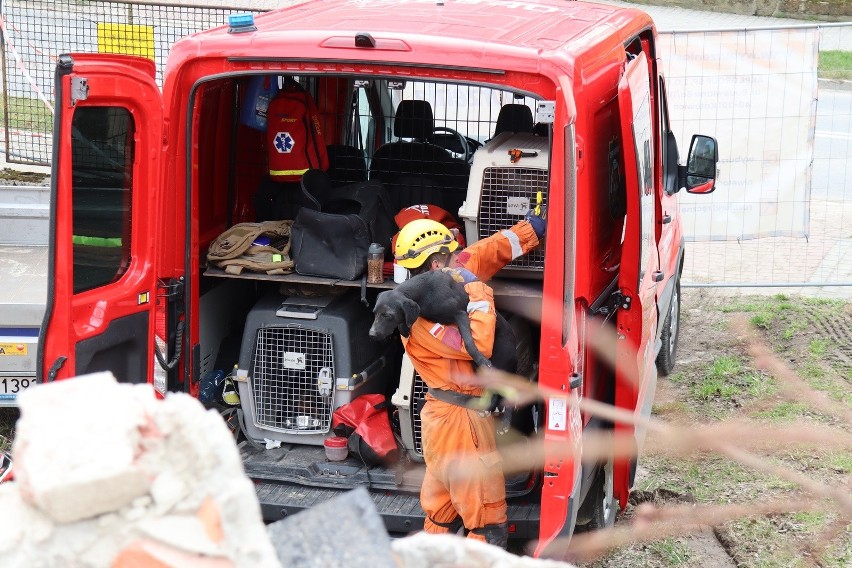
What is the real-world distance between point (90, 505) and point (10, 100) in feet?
32.1

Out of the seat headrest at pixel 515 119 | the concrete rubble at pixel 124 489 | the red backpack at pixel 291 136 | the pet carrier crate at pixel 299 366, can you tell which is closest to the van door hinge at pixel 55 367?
the pet carrier crate at pixel 299 366

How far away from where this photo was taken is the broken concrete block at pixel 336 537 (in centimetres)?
190

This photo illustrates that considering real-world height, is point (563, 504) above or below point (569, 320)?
below

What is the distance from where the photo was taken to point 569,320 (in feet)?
13.0

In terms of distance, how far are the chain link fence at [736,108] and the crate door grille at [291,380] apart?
160 inches

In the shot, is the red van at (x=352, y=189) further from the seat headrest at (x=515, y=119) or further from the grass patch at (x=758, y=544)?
the grass patch at (x=758, y=544)

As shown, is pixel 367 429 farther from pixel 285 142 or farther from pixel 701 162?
pixel 701 162

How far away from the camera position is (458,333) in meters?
4.53

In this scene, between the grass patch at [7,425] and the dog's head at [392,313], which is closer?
the dog's head at [392,313]

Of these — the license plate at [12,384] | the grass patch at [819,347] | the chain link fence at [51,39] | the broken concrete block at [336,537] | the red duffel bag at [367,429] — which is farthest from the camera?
the chain link fence at [51,39]

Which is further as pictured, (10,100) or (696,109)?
(10,100)

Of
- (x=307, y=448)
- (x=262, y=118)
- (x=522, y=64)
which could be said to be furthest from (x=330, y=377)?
(x=522, y=64)

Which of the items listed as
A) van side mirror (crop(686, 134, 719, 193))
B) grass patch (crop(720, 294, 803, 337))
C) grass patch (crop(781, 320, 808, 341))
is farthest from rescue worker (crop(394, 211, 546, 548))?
grass patch (crop(720, 294, 803, 337))

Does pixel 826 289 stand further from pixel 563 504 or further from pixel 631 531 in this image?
pixel 631 531
